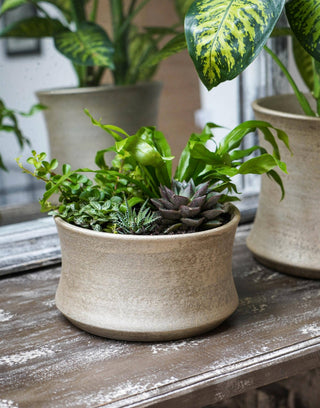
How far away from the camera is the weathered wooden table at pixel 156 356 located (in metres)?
0.57

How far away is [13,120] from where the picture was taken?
0.97 metres

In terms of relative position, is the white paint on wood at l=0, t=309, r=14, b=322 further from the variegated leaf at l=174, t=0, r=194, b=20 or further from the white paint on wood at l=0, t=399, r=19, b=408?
the variegated leaf at l=174, t=0, r=194, b=20

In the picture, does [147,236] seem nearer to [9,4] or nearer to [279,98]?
[279,98]

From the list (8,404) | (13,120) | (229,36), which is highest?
(229,36)

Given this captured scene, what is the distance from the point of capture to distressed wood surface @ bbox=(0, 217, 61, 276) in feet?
2.86

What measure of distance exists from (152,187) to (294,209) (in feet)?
Answer: 0.71

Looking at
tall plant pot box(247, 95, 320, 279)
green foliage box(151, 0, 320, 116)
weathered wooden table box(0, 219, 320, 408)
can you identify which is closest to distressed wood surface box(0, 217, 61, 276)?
weathered wooden table box(0, 219, 320, 408)

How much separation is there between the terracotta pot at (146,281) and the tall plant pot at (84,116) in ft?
1.15

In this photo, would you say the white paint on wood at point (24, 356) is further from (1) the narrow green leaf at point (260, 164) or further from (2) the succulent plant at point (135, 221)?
(1) the narrow green leaf at point (260, 164)

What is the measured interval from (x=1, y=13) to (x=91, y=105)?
0.20m

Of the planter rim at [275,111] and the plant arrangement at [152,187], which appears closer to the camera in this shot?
the plant arrangement at [152,187]

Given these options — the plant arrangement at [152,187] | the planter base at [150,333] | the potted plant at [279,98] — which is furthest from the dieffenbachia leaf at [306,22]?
the planter base at [150,333]

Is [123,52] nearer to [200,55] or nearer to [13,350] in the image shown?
[200,55]

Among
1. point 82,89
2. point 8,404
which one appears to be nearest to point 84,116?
point 82,89
